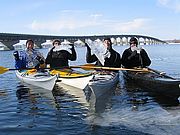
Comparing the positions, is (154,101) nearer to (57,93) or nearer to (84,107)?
(84,107)

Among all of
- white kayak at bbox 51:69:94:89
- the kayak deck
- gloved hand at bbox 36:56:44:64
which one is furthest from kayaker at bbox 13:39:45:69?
the kayak deck

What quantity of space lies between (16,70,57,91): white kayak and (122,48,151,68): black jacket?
4243 mm

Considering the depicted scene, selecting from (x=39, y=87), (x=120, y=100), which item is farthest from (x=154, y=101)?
(x=39, y=87)

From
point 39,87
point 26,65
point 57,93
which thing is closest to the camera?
point 57,93

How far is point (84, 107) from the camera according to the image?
11.3 metres

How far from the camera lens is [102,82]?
41.1 feet

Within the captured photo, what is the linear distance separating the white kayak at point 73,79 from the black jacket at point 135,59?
296cm

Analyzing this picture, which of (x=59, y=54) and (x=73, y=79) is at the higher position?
(x=59, y=54)

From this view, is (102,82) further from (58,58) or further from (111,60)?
(58,58)

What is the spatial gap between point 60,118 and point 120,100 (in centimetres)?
358

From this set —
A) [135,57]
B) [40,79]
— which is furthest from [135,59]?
[40,79]

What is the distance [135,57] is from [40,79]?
16.7 feet

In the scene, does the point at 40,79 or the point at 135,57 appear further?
the point at 135,57

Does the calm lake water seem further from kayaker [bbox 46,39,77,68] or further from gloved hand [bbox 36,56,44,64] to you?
gloved hand [bbox 36,56,44,64]
